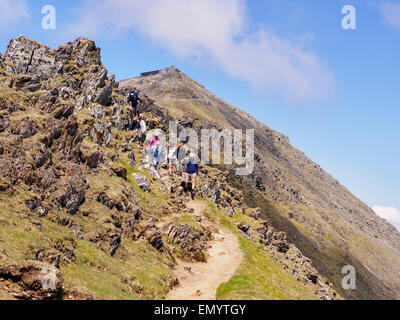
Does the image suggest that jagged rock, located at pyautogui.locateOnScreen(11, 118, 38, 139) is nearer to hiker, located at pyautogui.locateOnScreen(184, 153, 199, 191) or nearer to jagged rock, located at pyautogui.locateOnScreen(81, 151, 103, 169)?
jagged rock, located at pyautogui.locateOnScreen(81, 151, 103, 169)

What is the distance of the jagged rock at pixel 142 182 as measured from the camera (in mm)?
36175

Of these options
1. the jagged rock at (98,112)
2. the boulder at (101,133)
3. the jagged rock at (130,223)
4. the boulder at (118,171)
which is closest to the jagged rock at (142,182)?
the boulder at (118,171)

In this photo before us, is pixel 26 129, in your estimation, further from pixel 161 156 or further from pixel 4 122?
pixel 161 156

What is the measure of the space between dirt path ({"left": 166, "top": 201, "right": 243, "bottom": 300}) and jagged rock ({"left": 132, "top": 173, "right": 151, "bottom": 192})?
1014cm

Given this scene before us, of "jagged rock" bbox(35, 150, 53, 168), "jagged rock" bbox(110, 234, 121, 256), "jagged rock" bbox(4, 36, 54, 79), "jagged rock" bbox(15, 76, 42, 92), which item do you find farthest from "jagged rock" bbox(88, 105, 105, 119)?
"jagged rock" bbox(110, 234, 121, 256)

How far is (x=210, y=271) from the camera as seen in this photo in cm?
2375

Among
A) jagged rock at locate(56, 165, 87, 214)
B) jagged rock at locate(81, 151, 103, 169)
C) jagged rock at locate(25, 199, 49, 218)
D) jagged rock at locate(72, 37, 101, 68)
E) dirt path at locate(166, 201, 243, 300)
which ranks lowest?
dirt path at locate(166, 201, 243, 300)

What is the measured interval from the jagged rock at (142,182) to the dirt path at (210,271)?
10.1m

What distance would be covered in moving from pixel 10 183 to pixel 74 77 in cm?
4048

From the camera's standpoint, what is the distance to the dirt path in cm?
1819

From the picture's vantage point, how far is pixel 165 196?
120 feet

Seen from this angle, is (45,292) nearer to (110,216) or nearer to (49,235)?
(49,235)

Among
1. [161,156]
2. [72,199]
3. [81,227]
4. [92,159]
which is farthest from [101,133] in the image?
[81,227]

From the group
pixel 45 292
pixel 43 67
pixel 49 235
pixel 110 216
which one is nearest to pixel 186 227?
pixel 110 216
